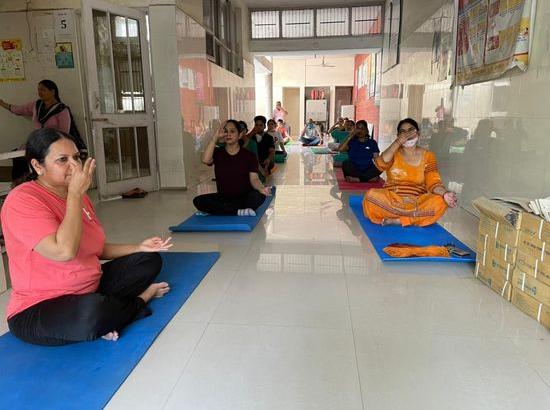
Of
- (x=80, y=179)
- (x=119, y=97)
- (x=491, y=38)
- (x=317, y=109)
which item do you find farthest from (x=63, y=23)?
(x=317, y=109)

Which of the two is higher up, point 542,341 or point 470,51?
point 470,51

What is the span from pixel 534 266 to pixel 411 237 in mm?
1191

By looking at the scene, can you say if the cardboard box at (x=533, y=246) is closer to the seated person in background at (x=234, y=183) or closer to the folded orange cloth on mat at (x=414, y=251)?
the folded orange cloth on mat at (x=414, y=251)

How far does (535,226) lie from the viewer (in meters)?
2.09

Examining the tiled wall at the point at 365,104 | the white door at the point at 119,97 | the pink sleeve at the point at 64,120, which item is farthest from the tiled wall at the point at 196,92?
the tiled wall at the point at 365,104

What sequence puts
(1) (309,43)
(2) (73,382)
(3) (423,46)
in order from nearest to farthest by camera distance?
(2) (73,382) < (3) (423,46) < (1) (309,43)

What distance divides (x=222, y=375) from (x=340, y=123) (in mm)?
9798

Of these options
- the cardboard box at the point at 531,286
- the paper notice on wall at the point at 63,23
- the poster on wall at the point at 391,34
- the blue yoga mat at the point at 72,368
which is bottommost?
the blue yoga mat at the point at 72,368

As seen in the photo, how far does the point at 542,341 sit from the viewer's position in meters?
1.91

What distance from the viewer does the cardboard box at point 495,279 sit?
2312 mm

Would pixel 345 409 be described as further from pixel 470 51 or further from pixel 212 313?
pixel 470 51

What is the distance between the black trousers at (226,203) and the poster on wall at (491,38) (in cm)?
228

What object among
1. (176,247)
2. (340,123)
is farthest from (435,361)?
(340,123)

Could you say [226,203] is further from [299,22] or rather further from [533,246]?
[299,22]
